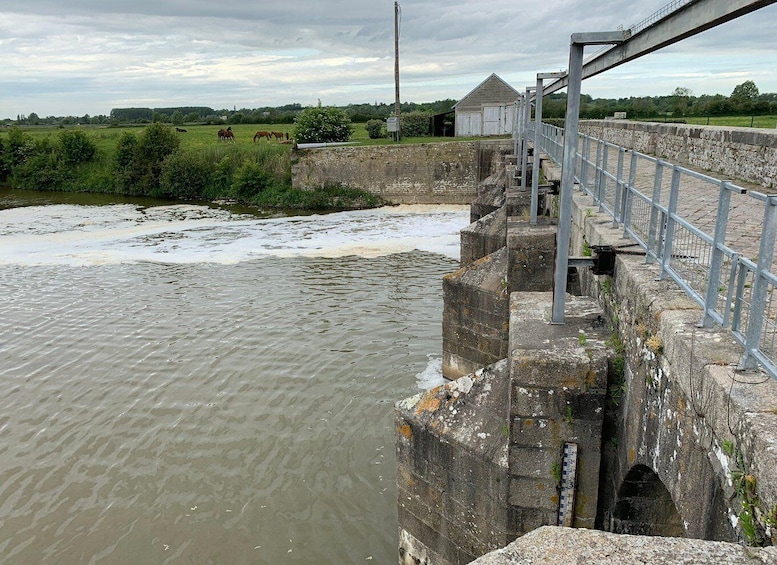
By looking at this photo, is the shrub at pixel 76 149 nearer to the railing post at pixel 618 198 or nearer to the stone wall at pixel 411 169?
the stone wall at pixel 411 169

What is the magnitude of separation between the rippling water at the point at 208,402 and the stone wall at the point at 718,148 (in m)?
6.01

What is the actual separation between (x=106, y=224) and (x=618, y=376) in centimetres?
2535

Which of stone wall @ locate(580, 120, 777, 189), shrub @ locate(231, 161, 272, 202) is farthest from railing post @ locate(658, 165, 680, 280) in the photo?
shrub @ locate(231, 161, 272, 202)

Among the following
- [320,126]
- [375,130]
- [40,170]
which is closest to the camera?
[320,126]

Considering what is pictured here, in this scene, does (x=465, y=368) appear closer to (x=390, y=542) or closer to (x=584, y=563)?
(x=390, y=542)

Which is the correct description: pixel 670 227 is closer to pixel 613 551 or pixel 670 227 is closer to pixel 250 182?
pixel 613 551

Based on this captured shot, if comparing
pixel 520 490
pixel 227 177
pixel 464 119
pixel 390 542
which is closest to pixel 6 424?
pixel 390 542

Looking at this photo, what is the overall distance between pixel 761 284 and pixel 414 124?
1567 inches

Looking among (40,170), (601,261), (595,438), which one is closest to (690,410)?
(595,438)

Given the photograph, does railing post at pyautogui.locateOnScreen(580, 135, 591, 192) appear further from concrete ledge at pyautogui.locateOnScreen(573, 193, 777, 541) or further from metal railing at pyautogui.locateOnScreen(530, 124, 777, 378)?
concrete ledge at pyautogui.locateOnScreen(573, 193, 777, 541)

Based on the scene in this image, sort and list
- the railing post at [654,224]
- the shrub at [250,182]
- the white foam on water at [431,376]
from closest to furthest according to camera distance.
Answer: the railing post at [654,224] → the white foam on water at [431,376] → the shrub at [250,182]

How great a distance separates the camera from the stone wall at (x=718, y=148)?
9672mm

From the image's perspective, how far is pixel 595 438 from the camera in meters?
4.29

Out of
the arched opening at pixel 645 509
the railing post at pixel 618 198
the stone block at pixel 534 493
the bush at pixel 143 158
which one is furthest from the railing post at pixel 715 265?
the bush at pixel 143 158
